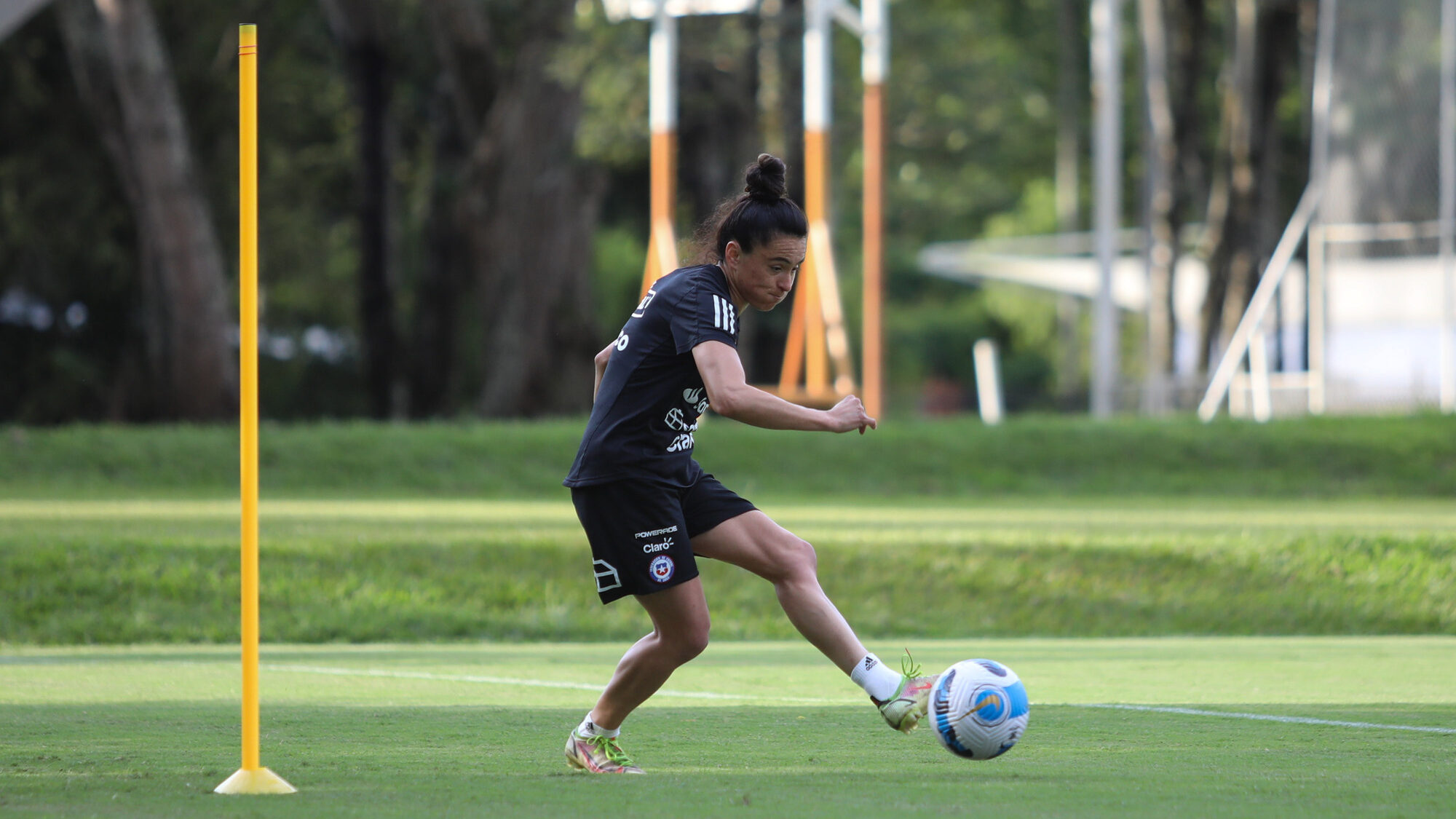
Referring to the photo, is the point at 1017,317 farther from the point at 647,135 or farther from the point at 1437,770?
the point at 1437,770

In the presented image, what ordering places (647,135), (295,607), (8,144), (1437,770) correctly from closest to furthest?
(1437,770), (295,607), (647,135), (8,144)

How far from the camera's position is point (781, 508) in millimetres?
16781

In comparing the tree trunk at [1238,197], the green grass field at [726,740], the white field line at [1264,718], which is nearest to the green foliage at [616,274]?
the tree trunk at [1238,197]

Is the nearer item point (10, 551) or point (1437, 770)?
point (1437, 770)

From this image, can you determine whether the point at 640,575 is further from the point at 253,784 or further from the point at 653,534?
the point at 253,784

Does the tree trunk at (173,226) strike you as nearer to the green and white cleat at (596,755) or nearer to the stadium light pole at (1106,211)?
the stadium light pole at (1106,211)

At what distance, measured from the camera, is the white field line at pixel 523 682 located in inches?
311

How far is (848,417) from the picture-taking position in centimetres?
529

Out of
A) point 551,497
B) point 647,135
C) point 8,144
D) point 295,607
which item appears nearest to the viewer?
point 295,607

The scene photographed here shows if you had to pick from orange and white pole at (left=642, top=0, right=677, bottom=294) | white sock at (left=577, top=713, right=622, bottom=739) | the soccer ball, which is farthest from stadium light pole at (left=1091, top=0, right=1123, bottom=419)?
white sock at (left=577, top=713, right=622, bottom=739)

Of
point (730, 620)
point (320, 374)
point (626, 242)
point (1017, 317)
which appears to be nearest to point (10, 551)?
point (730, 620)

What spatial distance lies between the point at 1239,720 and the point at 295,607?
7047 mm

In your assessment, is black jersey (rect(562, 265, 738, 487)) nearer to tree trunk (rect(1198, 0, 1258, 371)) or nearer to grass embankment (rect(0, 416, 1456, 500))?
grass embankment (rect(0, 416, 1456, 500))

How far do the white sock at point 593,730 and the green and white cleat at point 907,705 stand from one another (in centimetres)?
85
